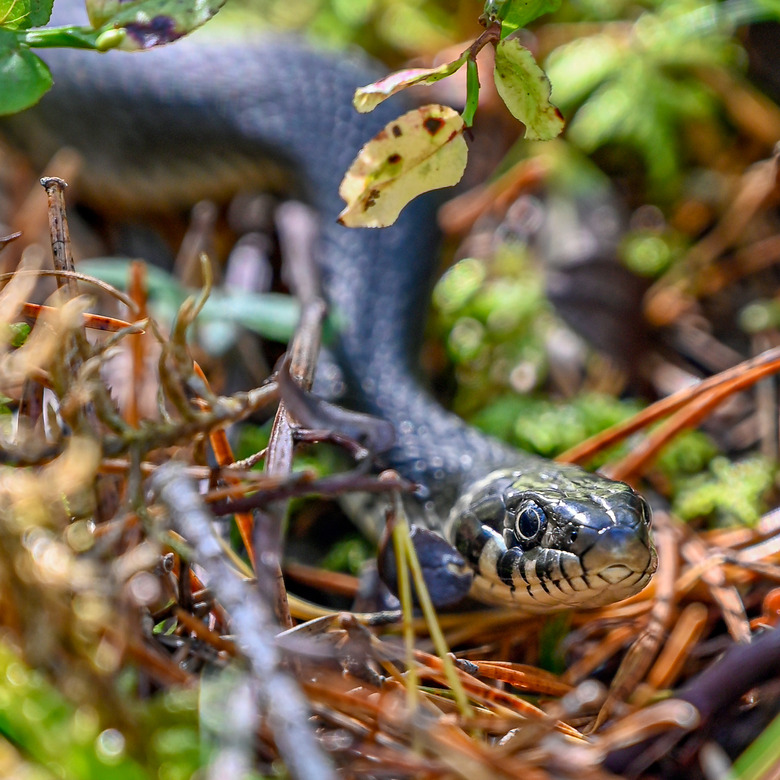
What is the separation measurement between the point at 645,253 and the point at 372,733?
2.46 meters

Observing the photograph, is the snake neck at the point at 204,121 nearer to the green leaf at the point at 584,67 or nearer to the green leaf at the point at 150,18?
the green leaf at the point at 584,67

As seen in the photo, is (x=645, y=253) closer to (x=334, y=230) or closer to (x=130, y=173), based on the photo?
(x=334, y=230)

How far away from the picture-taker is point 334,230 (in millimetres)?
3262

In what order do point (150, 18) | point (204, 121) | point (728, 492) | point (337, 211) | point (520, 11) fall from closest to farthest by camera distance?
point (150, 18), point (520, 11), point (728, 492), point (337, 211), point (204, 121)

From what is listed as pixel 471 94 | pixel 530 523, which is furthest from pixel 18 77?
pixel 530 523

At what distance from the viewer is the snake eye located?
78.9 inches

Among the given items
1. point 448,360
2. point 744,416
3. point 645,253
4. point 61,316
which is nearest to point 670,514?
point 744,416

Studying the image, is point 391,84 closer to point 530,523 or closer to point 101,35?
point 101,35

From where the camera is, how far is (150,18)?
1.44 metres

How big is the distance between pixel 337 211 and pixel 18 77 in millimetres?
1871

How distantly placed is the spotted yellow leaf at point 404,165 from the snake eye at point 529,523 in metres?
0.79

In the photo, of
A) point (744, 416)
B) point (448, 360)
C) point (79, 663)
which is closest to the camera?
point (79, 663)

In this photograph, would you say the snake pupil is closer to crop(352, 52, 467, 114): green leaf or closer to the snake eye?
the snake eye

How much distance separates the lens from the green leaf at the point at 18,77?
143 centimetres
